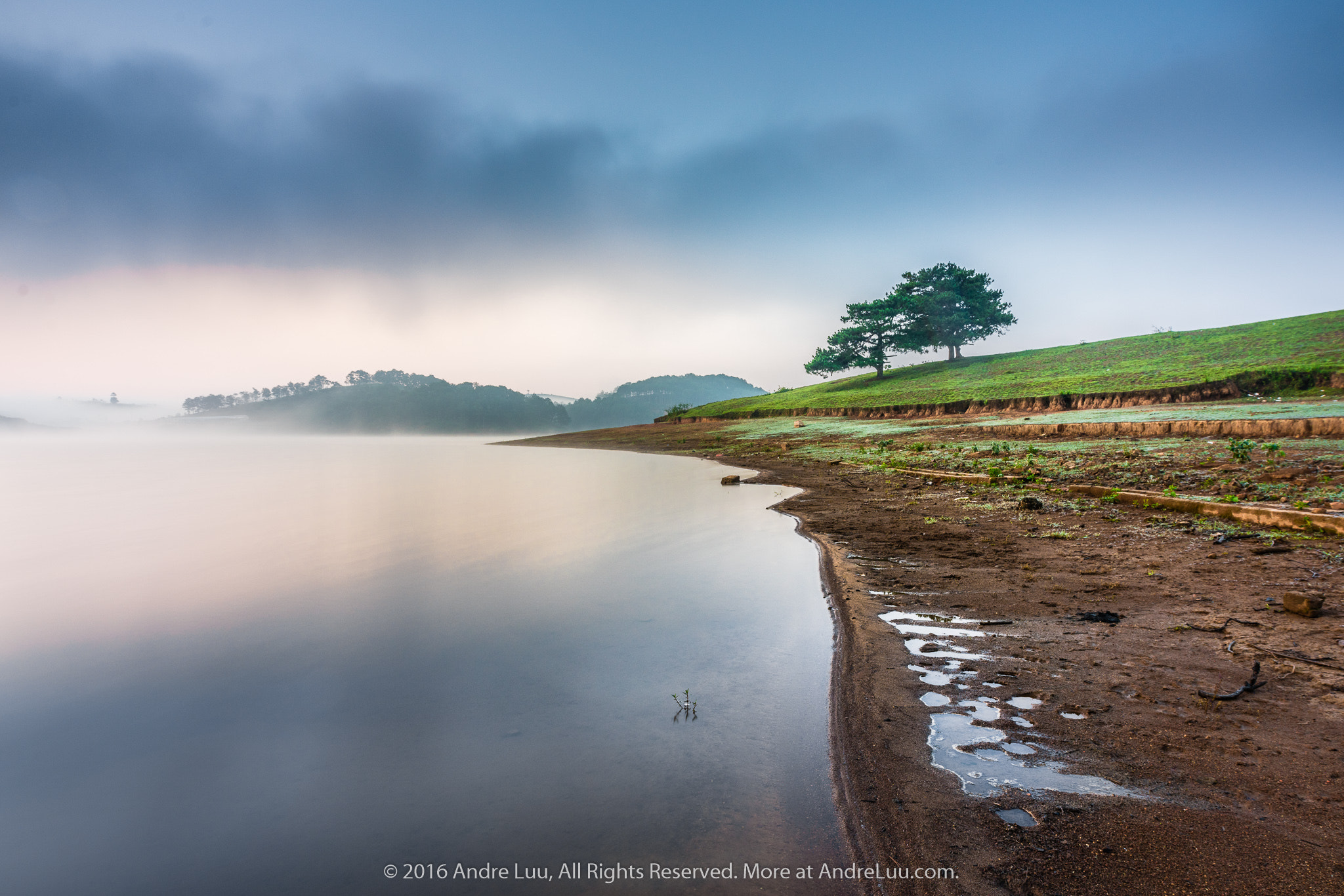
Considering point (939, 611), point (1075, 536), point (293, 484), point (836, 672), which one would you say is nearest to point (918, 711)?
point (836, 672)

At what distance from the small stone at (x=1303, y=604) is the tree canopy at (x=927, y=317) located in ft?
225

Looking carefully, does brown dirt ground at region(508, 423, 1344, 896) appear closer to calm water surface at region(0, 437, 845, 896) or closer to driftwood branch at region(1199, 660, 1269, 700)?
driftwood branch at region(1199, 660, 1269, 700)

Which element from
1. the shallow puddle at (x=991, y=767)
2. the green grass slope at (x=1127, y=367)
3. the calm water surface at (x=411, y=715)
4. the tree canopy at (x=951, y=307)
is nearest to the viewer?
the calm water surface at (x=411, y=715)

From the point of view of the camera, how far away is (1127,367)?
38.2m

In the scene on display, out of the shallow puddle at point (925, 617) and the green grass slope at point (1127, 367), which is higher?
the green grass slope at point (1127, 367)

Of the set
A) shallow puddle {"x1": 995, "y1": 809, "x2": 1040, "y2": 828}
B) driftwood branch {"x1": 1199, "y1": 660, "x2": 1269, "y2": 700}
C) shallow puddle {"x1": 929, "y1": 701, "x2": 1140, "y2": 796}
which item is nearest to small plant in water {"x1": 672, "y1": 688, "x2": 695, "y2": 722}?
shallow puddle {"x1": 929, "y1": 701, "x2": 1140, "y2": 796}

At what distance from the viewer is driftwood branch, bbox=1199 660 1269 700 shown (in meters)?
4.14

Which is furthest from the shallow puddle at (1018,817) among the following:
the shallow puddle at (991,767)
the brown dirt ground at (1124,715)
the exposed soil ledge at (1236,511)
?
the exposed soil ledge at (1236,511)

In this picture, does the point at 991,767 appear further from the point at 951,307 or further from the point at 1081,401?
the point at 951,307

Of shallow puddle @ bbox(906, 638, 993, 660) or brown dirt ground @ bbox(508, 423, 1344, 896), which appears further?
shallow puddle @ bbox(906, 638, 993, 660)

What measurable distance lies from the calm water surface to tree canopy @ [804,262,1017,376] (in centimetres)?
6477

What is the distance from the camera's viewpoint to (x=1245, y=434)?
52.4ft

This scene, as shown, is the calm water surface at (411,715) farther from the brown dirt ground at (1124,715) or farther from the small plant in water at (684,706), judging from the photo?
the brown dirt ground at (1124,715)

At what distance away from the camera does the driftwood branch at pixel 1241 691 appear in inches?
163
